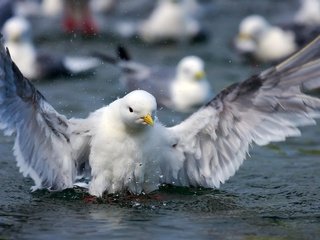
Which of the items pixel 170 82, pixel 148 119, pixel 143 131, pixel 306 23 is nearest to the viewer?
pixel 148 119

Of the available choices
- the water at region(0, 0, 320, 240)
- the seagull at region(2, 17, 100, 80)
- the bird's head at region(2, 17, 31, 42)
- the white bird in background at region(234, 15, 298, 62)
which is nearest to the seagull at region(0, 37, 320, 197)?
the water at region(0, 0, 320, 240)

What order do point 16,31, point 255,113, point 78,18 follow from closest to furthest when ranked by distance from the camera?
point 255,113
point 16,31
point 78,18

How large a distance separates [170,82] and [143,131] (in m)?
4.64

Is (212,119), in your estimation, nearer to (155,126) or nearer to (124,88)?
(155,126)

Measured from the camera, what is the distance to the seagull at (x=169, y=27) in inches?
603

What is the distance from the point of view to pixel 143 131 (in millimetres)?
7391

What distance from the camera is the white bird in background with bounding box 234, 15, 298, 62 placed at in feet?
47.0

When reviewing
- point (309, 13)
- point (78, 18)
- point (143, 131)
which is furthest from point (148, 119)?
point (78, 18)

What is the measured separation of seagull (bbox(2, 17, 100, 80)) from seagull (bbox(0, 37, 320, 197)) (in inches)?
203

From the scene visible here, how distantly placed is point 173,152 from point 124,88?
4348mm

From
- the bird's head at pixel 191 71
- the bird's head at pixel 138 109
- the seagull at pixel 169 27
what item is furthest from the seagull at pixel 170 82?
the bird's head at pixel 138 109

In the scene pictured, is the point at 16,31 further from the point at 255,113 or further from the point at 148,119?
the point at 148,119

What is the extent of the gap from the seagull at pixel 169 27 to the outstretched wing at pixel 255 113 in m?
7.64

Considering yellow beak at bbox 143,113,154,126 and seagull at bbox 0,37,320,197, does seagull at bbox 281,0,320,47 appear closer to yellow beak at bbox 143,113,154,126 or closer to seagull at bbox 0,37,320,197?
seagull at bbox 0,37,320,197
